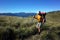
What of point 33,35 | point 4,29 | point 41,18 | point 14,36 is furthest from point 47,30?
point 41,18

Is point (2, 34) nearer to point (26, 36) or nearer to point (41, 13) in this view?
point (26, 36)

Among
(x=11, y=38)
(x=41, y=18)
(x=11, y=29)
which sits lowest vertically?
(x=11, y=38)

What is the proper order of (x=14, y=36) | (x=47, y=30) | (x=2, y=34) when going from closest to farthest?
(x=2, y=34), (x=14, y=36), (x=47, y=30)

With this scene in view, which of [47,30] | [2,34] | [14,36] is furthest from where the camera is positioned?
[47,30]

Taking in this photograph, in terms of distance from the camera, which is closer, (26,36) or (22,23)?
(26,36)

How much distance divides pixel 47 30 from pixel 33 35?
186 inches

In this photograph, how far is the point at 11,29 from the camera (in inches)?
1719

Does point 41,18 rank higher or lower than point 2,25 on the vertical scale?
higher

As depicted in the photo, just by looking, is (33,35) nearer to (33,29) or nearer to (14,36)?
(33,29)

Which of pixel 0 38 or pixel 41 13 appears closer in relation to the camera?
pixel 41 13

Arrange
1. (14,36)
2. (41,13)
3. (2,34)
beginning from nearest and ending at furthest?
(41,13), (2,34), (14,36)

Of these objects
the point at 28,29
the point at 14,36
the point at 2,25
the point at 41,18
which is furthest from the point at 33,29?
the point at 41,18

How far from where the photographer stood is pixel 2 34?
138ft

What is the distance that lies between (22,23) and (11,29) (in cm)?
702
